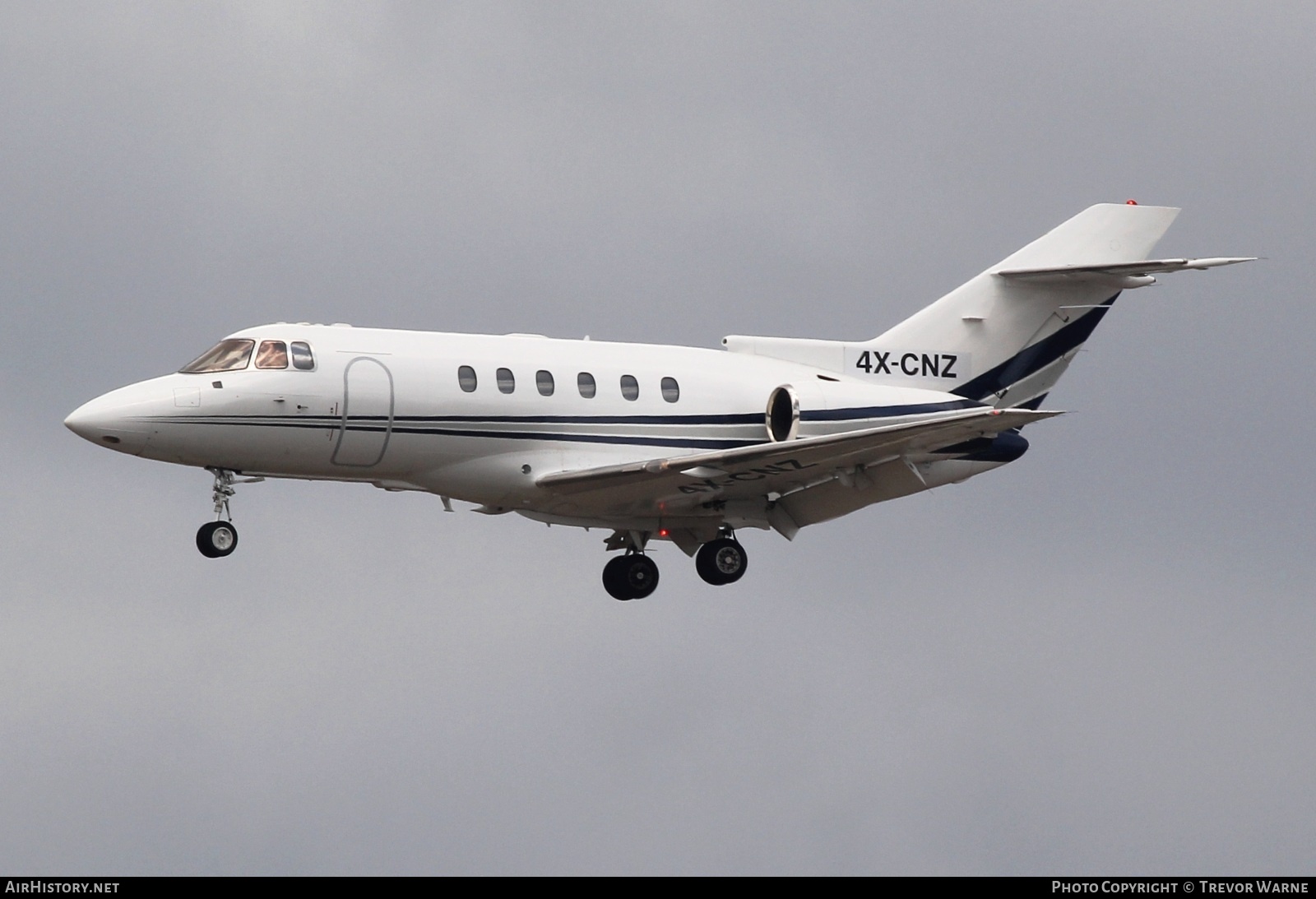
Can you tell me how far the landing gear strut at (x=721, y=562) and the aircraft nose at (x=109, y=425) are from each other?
8.78m

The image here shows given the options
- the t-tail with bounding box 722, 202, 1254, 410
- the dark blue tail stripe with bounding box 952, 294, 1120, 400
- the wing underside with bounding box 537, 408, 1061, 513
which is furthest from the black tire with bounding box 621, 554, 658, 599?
the dark blue tail stripe with bounding box 952, 294, 1120, 400

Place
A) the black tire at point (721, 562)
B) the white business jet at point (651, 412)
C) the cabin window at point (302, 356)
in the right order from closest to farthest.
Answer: the white business jet at point (651, 412)
the cabin window at point (302, 356)
the black tire at point (721, 562)

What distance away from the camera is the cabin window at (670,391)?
110ft

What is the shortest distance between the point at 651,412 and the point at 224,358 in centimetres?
648

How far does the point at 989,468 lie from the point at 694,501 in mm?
5250

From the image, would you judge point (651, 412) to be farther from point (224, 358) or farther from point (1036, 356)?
point (1036, 356)

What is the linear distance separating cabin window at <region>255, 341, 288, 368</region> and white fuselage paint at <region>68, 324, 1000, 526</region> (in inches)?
4.7

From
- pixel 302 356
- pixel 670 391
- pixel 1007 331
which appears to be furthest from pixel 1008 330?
pixel 302 356

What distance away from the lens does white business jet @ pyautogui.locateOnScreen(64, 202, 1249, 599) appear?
30.9 m

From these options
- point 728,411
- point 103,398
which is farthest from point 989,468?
point 103,398

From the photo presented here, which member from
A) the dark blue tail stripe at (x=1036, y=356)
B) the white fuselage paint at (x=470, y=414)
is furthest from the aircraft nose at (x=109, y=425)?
the dark blue tail stripe at (x=1036, y=356)

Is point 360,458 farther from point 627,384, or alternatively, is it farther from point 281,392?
point 627,384

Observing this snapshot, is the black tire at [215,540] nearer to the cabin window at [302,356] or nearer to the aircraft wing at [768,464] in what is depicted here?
the cabin window at [302,356]

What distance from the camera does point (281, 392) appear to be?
30.9 meters
